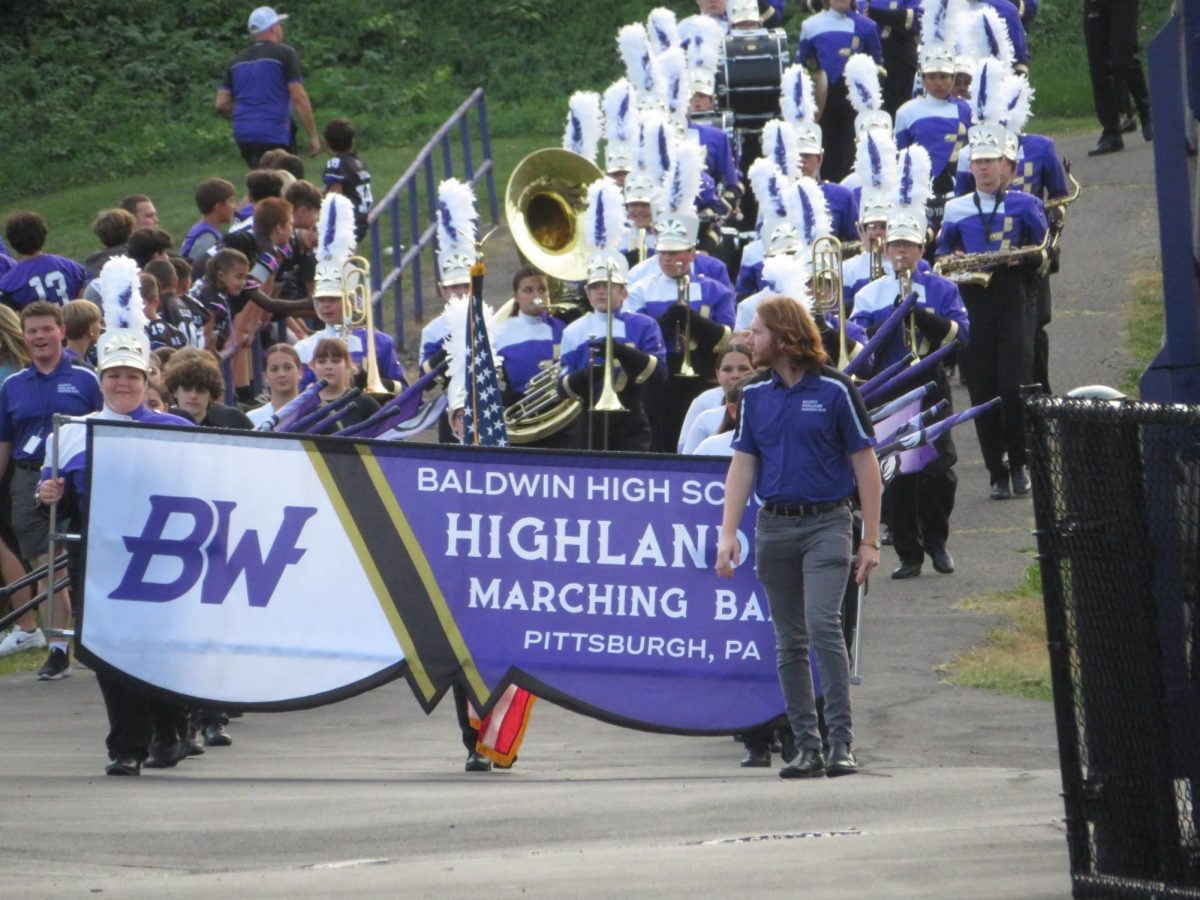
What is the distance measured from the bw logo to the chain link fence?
3.91 metres

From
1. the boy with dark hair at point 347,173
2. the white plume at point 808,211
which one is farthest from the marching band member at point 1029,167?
the boy with dark hair at point 347,173

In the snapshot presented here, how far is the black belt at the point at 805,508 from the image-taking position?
29.3 feet

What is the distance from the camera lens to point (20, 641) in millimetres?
12875

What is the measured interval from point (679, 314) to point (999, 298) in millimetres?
1945

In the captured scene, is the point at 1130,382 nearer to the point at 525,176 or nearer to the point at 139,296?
the point at 525,176

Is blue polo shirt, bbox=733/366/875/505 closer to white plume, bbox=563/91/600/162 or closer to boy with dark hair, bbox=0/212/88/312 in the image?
boy with dark hair, bbox=0/212/88/312

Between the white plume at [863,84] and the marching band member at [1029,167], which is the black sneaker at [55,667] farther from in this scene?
the white plume at [863,84]

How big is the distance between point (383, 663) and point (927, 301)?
5.10 metres

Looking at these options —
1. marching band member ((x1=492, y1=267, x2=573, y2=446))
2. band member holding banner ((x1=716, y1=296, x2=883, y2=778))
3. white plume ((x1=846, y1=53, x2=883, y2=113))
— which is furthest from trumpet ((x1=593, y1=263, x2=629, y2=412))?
white plume ((x1=846, y1=53, x2=883, y2=113))

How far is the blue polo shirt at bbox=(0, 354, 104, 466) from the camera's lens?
1221 centimetres

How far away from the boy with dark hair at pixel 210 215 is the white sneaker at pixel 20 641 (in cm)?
382

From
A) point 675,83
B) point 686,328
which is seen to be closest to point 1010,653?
point 686,328

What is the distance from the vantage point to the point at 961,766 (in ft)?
31.4

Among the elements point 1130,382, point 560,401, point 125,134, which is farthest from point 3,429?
point 125,134
